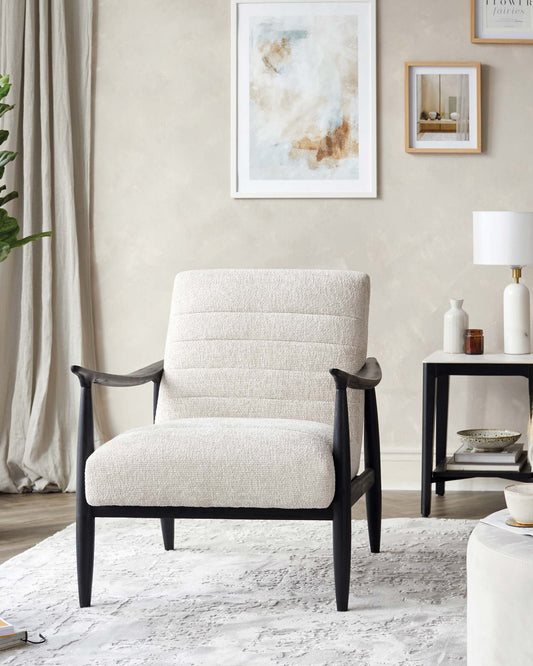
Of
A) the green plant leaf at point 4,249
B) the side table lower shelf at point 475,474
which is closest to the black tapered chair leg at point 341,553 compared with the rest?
the side table lower shelf at point 475,474

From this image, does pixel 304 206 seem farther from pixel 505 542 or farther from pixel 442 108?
pixel 505 542

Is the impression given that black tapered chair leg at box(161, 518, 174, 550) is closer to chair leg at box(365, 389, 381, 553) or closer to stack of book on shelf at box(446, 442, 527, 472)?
chair leg at box(365, 389, 381, 553)

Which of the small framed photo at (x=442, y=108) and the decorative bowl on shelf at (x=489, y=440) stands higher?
the small framed photo at (x=442, y=108)

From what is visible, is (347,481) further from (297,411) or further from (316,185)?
(316,185)

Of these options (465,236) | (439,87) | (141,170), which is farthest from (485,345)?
(141,170)

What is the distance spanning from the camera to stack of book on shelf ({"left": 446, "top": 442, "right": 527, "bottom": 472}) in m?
3.40

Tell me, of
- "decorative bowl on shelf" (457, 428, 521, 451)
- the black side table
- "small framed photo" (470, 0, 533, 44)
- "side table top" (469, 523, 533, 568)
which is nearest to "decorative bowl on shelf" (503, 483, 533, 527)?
"side table top" (469, 523, 533, 568)

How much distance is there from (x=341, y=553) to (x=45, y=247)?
2.17 meters

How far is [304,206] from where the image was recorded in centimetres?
A: 391

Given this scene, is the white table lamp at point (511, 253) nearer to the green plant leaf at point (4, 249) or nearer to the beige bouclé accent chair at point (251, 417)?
the beige bouclé accent chair at point (251, 417)

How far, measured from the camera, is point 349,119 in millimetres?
3867

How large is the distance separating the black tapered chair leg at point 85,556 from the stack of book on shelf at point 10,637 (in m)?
0.27

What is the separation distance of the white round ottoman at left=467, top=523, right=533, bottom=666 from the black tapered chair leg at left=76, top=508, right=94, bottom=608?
1.09 meters

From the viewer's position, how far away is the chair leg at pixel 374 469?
9.16ft
